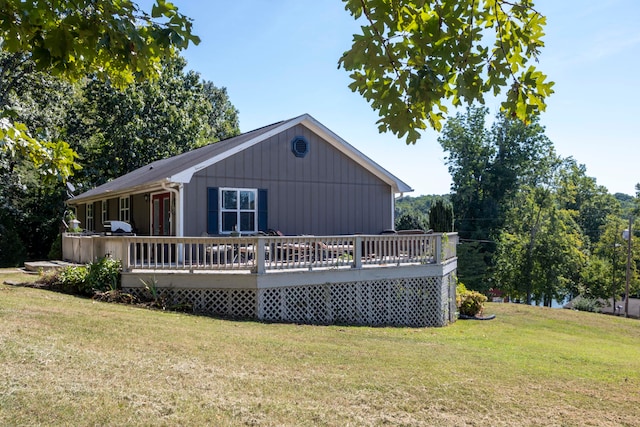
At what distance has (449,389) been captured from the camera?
5.80 metres

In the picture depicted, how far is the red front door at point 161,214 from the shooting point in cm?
1540

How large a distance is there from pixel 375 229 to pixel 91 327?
37.5ft

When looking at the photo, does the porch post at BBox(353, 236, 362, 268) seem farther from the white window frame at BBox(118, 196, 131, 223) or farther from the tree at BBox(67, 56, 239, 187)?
the tree at BBox(67, 56, 239, 187)

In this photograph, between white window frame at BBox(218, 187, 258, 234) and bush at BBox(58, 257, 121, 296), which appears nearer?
bush at BBox(58, 257, 121, 296)

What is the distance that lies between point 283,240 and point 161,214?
6765mm

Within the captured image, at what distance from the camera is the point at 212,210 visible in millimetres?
13945

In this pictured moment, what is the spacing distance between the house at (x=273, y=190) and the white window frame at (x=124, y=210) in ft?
0.38

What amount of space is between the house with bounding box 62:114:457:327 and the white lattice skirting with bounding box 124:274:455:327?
2 cm

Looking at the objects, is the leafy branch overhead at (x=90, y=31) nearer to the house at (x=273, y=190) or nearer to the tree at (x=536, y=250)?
the house at (x=273, y=190)

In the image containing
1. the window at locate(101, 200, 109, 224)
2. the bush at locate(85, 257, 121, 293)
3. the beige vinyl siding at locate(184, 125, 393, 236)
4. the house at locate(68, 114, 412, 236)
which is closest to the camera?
the bush at locate(85, 257, 121, 293)

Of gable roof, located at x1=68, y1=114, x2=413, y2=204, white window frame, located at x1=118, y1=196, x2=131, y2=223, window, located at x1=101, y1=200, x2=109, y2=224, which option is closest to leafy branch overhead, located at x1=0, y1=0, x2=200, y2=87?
gable roof, located at x1=68, y1=114, x2=413, y2=204

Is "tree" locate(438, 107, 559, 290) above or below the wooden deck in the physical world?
above

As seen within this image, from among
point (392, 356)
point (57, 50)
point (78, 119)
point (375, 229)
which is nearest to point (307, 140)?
point (375, 229)

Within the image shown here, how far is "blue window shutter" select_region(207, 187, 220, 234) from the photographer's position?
13891mm
